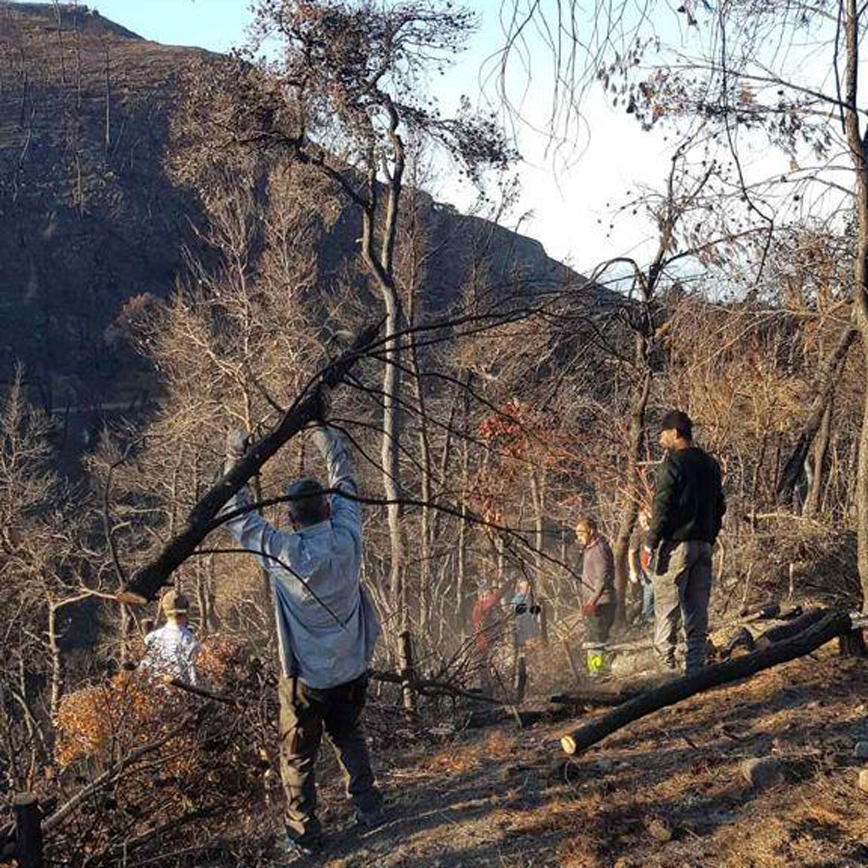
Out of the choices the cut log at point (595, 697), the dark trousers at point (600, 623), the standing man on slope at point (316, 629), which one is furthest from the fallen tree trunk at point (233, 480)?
the dark trousers at point (600, 623)

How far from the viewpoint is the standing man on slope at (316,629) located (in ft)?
14.2

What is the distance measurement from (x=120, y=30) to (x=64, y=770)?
356 feet

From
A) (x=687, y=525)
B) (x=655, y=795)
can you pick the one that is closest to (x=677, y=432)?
(x=687, y=525)

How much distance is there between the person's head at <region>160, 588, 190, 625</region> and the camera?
6148 mm

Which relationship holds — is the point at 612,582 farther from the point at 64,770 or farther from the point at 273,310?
the point at 273,310

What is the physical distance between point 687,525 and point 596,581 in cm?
315

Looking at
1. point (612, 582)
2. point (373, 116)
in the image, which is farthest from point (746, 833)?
point (373, 116)

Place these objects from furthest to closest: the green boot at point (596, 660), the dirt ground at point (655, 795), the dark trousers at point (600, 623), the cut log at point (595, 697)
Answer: the dark trousers at point (600, 623)
the green boot at point (596, 660)
the cut log at point (595, 697)
the dirt ground at point (655, 795)

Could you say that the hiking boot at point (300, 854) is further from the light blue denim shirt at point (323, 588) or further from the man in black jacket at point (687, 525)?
the man in black jacket at point (687, 525)

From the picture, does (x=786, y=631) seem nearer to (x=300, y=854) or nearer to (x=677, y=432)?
(x=677, y=432)

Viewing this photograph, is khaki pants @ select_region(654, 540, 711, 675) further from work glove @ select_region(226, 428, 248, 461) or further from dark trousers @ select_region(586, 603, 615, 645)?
work glove @ select_region(226, 428, 248, 461)

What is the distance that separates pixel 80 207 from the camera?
64.7 metres

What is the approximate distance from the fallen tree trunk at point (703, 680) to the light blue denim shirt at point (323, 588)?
1.22 m

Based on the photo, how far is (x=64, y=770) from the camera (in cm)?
584
